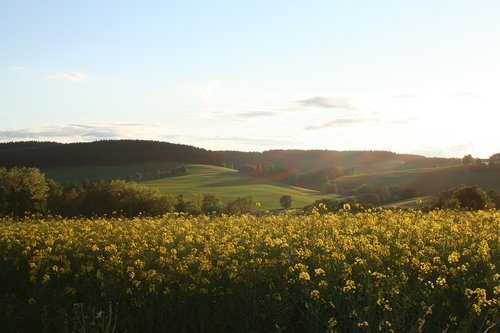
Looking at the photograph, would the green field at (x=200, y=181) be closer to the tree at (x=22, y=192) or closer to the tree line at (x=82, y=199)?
the tree line at (x=82, y=199)

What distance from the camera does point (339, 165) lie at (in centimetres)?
12500

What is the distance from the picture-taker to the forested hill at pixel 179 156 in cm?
11256

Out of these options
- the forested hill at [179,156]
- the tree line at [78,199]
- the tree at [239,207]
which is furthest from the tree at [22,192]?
the forested hill at [179,156]

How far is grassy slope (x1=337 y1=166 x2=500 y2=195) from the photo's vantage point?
77.3 meters

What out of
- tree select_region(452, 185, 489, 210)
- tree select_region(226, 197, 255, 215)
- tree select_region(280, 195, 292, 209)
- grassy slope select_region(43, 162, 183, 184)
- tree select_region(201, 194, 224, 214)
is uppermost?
tree select_region(452, 185, 489, 210)

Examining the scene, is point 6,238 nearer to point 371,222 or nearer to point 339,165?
point 371,222

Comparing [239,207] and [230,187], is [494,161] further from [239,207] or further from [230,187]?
[239,207]

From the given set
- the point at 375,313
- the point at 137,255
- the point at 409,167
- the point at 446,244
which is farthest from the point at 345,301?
the point at 409,167

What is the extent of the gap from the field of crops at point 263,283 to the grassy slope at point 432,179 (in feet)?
206

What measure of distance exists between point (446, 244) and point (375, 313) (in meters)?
3.01

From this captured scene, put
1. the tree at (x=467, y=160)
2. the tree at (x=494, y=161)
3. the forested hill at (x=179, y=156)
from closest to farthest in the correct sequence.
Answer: the tree at (x=494, y=161) < the tree at (x=467, y=160) < the forested hill at (x=179, y=156)

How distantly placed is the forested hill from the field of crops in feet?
312

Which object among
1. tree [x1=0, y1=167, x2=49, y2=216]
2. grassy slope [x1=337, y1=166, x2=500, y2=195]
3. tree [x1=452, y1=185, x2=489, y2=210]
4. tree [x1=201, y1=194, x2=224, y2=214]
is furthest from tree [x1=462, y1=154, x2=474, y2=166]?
tree [x1=0, y1=167, x2=49, y2=216]

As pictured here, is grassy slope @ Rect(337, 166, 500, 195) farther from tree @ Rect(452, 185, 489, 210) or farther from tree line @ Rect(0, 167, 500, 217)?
tree @ Rect(452, 185, 489, 210)
